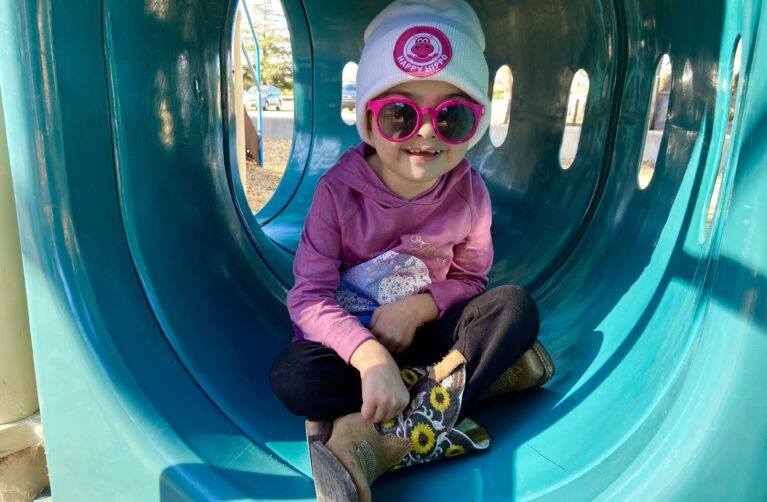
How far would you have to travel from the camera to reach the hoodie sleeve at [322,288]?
1.16 metres

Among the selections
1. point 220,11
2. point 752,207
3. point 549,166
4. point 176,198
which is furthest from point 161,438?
point 549,166

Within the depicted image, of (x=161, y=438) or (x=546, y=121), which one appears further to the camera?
(x=546, y=121)

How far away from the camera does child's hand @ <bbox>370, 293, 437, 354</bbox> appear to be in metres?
1.28

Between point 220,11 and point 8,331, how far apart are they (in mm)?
873

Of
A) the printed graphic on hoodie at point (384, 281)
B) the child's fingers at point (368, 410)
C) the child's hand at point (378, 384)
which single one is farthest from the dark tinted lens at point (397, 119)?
the child's fingers at point (368, 410)

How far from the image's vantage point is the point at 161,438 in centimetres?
100

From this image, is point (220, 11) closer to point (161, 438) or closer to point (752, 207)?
point (161, 438)

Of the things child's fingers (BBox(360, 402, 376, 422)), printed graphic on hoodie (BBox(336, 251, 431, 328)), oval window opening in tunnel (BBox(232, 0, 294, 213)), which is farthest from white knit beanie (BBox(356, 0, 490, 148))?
oval window opening in tunnel (BBox(232, 0, 294, 213))

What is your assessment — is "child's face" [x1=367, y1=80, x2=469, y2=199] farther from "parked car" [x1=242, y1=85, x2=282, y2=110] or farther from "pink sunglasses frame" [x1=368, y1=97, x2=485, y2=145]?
"parked car" [x1=242, y1=85, x2=282, y2=110]

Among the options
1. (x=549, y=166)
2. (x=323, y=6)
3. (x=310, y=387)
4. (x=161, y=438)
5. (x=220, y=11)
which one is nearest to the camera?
(x=161, y=438)

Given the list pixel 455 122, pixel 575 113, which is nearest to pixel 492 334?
pixel 455 122

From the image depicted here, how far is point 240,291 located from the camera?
5.09 feet

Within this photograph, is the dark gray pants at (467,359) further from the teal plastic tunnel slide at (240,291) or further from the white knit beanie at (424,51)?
the white knit beanie at (424,51)

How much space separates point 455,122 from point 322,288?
0.41m
